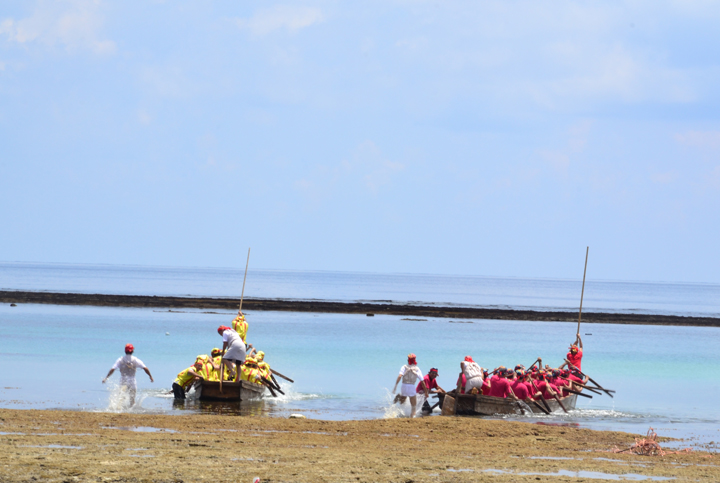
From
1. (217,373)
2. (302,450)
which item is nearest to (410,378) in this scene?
(217,373)

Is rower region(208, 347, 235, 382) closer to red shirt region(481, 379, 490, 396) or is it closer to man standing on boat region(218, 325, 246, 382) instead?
man standing on boat region(218, 325, 246, 382)

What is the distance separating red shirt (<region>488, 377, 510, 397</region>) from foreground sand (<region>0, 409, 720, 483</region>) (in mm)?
3104

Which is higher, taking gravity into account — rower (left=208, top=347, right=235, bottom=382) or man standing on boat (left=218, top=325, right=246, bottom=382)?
man standing on boat (left=218, top=325, right=246, bottom=382)

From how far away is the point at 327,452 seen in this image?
1320cm

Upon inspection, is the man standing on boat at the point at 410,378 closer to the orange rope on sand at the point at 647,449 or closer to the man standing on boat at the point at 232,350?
the man standing on boat at the point at 232,350

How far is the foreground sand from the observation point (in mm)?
11094

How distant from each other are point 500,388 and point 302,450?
9.08 meters

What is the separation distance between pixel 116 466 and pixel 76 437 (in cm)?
276

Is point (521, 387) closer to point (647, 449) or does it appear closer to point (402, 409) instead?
point (402, 409)

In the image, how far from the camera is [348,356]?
126ft

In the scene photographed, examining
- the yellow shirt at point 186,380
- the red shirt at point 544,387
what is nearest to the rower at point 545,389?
the red shirt at point 544,387

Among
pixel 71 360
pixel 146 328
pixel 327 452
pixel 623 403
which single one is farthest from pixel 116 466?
pixel 146 328

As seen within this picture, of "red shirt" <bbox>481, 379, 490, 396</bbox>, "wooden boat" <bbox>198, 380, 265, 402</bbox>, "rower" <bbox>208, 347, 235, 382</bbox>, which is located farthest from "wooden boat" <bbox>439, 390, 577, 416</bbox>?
"rower" <bbox>208, 347, 235, 382</bbox>

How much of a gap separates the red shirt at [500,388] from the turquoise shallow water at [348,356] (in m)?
1.07
